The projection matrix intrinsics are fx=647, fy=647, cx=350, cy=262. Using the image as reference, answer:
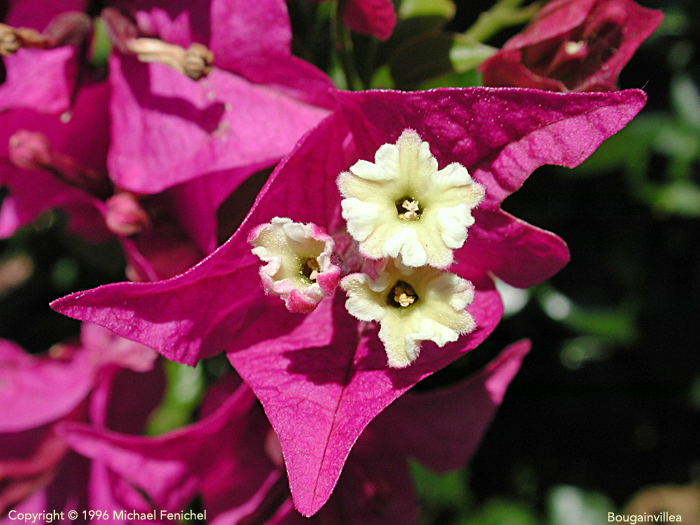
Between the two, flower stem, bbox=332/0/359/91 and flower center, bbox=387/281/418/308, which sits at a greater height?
flower stem, bbox=332/0/359/91

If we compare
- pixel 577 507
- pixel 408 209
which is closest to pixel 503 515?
pixel 577 507

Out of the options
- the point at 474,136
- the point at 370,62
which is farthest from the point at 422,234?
the point at 370,62

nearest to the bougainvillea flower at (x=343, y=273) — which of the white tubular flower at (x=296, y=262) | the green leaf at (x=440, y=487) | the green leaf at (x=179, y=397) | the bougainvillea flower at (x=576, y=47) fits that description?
the white tubular flower at (x=296, y=262)

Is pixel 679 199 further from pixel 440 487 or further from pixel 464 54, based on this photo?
Answer: pixel 440 487

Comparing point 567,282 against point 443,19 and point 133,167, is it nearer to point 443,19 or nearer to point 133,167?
point 443,19

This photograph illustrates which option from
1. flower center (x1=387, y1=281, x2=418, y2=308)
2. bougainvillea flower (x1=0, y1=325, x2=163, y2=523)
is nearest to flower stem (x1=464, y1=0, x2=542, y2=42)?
flower center (x1=387, y1=281, x2=418, y2=308)

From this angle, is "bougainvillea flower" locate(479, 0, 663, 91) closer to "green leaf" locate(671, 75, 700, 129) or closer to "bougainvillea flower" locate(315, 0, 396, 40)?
"bougainvillea flower" locate(315, 0, 396, 40)
